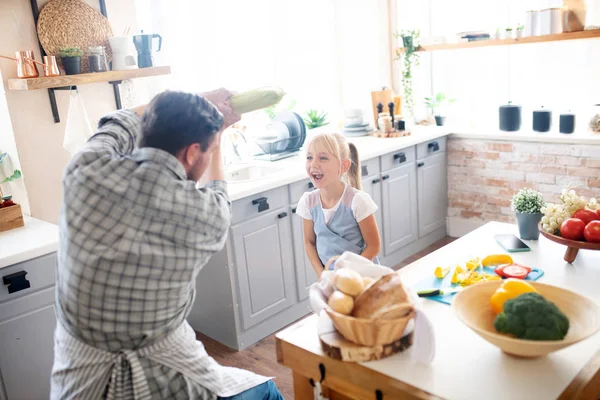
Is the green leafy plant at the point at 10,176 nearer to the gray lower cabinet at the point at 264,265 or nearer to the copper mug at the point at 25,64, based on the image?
the copper mug at the point at 25,64

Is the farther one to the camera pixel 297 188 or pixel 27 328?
pixel 297 188

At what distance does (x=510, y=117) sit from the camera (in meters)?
4.23

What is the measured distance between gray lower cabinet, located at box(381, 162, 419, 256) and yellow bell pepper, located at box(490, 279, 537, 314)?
2.50m

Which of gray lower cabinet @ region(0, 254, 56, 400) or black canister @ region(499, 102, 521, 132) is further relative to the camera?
black canister @ region(499, 102, 521, 132)

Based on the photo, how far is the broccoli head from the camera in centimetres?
131

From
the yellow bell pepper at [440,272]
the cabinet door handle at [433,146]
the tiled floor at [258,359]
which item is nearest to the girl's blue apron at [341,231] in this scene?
the yellow bell pepper at [440,272]

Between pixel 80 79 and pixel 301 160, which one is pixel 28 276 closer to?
pixel 80 79

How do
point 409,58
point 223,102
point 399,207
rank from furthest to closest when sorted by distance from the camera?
1. point 409,58
2. point 399,207
3. point 223,102

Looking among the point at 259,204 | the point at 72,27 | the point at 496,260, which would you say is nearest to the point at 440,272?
the point at 496,260

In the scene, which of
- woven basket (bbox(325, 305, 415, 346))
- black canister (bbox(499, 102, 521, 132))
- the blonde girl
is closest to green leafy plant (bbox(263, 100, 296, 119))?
black canister (bbox(499, 102, 521, 132))

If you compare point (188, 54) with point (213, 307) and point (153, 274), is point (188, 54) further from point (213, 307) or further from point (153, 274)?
point (153, 274)

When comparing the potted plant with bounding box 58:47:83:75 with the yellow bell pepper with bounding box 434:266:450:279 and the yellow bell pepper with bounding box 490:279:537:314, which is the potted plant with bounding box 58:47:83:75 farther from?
the yellow bell pepper with bounding box 490:279:537:314

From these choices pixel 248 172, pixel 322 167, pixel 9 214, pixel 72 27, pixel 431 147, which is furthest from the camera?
pixel 431 147

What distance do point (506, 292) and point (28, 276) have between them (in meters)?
1.82
